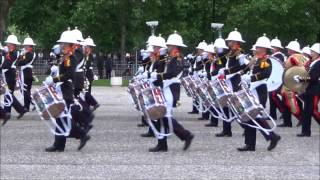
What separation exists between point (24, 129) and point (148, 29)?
35774 millimetres

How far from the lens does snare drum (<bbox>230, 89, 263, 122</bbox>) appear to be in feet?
42.5

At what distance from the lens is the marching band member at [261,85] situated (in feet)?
42.9

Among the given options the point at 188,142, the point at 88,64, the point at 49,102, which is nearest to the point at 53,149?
the point at 49,102

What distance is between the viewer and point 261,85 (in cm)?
1373

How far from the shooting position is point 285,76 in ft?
54.0

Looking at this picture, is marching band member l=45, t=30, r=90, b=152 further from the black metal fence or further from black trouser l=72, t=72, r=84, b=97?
the black metal fence

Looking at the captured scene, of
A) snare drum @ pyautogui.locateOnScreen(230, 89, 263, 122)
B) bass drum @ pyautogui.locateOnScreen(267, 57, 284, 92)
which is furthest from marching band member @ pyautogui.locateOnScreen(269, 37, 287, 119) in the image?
snare drum @ pyautogui.locateOnScreen(230, 89, 263, 122)

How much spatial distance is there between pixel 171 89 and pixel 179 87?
2.21 ft

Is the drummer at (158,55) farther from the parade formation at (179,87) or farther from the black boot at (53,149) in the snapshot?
the black boot at (53,149)

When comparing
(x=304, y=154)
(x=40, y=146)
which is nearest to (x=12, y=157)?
(x=40, y=146)

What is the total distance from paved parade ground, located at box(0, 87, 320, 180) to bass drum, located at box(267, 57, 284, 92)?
1.22m

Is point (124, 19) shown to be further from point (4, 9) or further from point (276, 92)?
point (276, 92)

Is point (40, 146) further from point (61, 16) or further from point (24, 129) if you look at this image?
point (61, 16)

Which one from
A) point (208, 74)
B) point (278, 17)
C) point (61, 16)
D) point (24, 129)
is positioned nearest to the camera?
point (24, 129)
